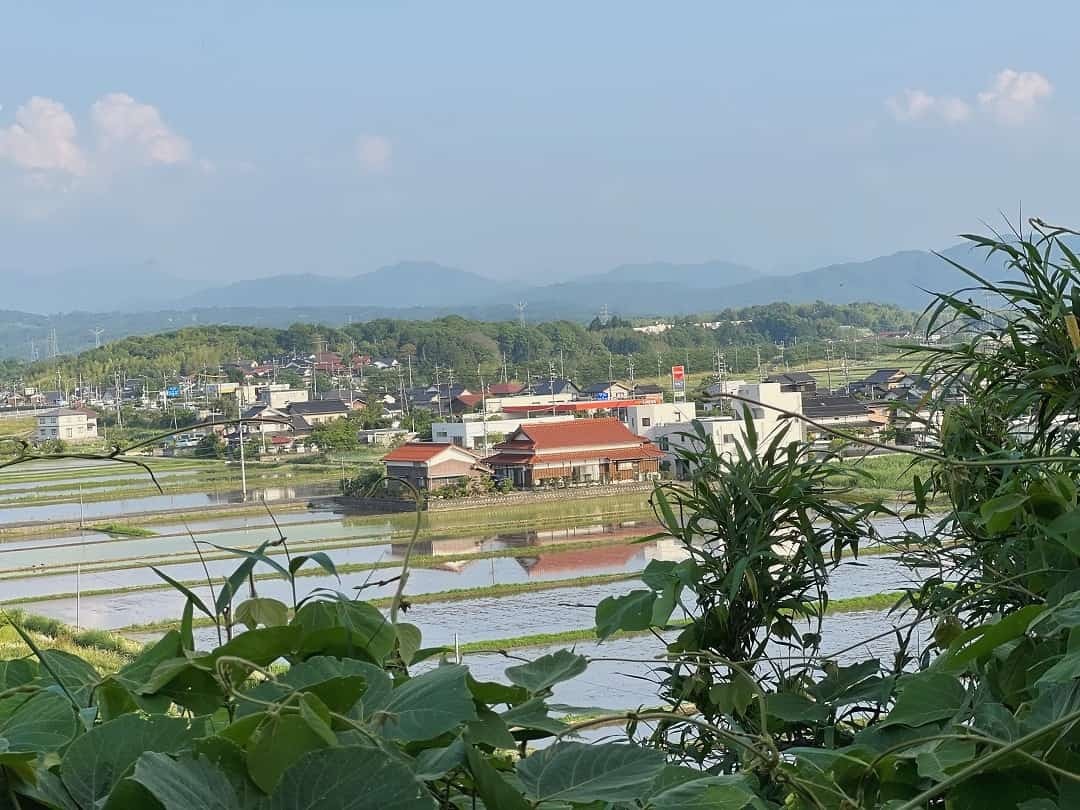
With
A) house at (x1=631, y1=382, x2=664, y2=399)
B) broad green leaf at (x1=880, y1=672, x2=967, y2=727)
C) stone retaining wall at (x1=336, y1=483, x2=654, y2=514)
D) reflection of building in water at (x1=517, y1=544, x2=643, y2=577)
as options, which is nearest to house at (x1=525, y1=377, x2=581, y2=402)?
house at (x1=631, y1=382, x2=664, y2=399)

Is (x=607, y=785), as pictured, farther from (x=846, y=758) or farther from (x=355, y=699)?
(x=846, y=758)

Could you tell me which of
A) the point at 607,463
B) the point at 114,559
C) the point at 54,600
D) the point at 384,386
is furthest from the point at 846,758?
the point at 384,386

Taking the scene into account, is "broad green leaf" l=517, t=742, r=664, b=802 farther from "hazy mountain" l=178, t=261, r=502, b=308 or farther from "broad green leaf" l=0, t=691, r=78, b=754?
"hazy mountain" l=178, t=261, r=502, b=308

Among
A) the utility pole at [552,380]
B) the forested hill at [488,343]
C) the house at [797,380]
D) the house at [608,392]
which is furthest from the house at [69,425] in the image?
the house at [797,380]

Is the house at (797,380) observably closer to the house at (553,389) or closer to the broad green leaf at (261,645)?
the house at (553,389)

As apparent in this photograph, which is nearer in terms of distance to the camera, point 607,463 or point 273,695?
point 273,695

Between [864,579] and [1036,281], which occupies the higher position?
[1036,281]
